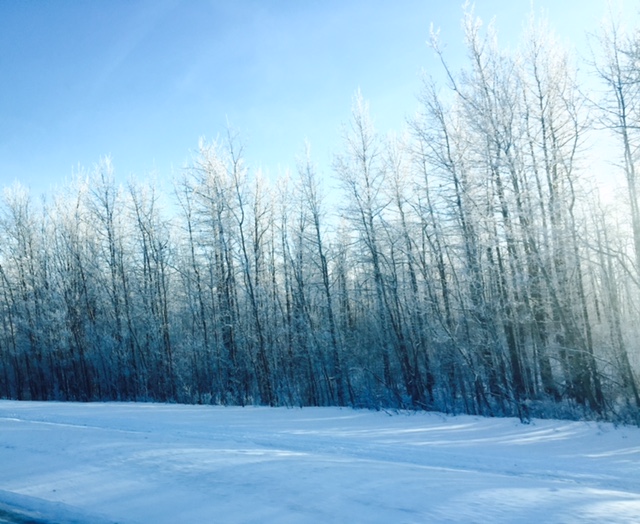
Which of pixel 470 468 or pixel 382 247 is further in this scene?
pixel 382 247

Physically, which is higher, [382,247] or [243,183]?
[243,183]

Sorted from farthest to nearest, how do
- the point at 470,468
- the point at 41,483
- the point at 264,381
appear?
the point at 264,381 < the point at 470,468 < the point at 41,483

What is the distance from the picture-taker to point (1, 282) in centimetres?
3550

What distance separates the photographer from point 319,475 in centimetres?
559

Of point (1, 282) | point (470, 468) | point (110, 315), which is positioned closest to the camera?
point (470, 468)

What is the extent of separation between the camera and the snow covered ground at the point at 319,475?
443 cm

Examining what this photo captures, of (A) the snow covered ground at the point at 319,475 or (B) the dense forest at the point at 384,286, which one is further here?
(B) the dense forest at the point at 384,286

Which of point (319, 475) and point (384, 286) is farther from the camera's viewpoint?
point (384, 286)

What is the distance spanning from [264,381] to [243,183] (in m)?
10.2

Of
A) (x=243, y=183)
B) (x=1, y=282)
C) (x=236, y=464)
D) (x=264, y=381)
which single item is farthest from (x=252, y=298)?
(x=1, y=282)

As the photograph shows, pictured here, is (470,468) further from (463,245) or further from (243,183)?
(243,183)

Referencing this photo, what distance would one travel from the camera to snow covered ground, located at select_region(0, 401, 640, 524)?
4430 millimetres

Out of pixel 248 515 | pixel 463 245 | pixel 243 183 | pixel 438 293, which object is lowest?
pixel 248 515

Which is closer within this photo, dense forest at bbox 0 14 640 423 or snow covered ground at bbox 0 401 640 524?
snow covered ground at bbox 0 401 640 524
